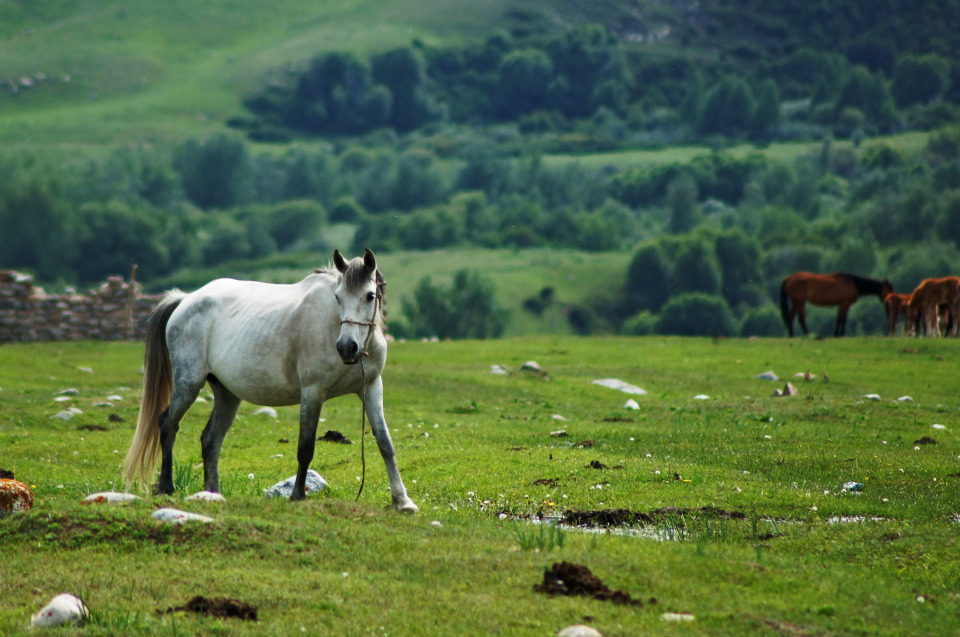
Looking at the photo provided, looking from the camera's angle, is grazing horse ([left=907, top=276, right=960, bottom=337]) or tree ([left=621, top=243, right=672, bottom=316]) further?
tree ([left=621, top=243, right=672, bottom=316])

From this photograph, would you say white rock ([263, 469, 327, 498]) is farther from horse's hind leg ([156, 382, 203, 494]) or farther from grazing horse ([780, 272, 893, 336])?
grazing horse ([780, 272, 893, 336])

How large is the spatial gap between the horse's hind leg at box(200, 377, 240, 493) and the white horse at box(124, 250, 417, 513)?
0.01 meters

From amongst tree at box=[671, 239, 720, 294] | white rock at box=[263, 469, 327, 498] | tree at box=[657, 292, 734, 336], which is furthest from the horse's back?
tree at box=[671, 239, 720, 294]

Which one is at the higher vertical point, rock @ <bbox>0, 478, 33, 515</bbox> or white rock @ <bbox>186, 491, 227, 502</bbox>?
rock @ <bbox>0, 478, 33, 515</bbox>

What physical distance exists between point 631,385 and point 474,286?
9354 centimetres

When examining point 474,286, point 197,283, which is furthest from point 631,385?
point 197,283

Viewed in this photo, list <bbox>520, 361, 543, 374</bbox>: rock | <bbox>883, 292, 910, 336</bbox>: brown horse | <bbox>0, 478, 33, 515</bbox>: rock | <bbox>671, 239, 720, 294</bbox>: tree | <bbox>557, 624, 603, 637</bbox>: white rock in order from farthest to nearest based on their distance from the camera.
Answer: <bbox>671, 239, 720, 294</bbox>: tree, <bbox>883, 292, 910, 336</bbox>: brown horse, <bbox>520, 361, 543, 374</bbox>: rock, <bbox>0, 478, 33, 515</bbox>: rock, <bbox>557, 624, 603, 637</bbox>: white rock

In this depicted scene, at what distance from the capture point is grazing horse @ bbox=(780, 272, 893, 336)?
44.1 m

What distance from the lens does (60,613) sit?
24.5 feet

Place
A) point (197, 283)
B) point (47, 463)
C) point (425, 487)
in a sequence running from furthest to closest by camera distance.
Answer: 1. point (197, 283)
2. point (47, 463)
3. point (425, 487)

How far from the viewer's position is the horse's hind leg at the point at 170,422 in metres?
12.2

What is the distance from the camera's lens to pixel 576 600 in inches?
310

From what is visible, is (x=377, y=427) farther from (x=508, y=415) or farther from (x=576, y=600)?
(x=508, y=415)

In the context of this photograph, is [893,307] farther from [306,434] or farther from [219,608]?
[219,608]
